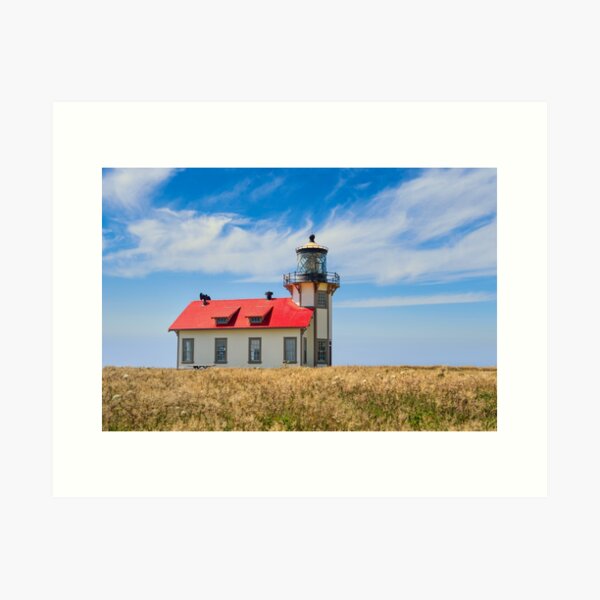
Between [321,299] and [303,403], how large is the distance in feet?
A: 34.8

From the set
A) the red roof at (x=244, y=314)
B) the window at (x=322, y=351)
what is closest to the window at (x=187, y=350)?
the red roof at (x=244, y=314)

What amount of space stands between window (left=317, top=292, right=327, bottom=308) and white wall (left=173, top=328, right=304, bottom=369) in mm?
1572

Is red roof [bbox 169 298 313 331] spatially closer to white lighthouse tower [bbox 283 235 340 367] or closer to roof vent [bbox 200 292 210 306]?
roof vent [bbox 200 292 210 306]

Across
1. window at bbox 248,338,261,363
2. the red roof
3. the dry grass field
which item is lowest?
the dry grass field

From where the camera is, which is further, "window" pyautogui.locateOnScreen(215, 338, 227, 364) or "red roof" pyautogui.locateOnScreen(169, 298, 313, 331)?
"red roof" pyautogui.locateOnScreen(169, 298, 313, 331)

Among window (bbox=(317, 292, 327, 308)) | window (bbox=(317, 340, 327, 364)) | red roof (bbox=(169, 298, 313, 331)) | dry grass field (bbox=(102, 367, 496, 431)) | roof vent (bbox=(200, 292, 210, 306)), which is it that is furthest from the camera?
roof vent (bbox=(200, 292, 210, 306))

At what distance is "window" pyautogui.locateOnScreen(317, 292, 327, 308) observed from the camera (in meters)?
18.8

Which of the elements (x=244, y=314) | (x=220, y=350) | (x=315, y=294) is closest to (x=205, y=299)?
(x=244, y=314)

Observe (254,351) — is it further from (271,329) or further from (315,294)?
(315,294)

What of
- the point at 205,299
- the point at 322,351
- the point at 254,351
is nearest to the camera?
the point at 254,351

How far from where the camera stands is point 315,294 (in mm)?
18719

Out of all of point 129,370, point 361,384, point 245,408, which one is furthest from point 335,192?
point 129,370

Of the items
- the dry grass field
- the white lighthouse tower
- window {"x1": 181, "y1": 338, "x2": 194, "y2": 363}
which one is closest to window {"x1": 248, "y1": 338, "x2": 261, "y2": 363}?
the white lighthouse tower
